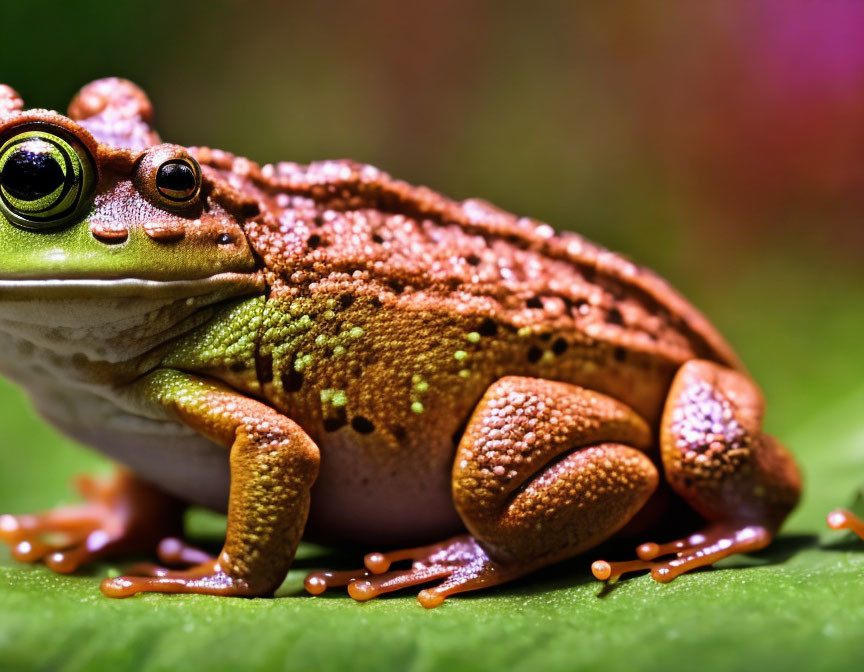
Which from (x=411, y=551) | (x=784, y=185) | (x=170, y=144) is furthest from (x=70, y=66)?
(x=784, y=185)

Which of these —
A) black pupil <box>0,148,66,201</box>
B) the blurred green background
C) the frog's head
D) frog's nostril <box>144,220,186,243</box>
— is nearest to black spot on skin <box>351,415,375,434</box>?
the frog's head

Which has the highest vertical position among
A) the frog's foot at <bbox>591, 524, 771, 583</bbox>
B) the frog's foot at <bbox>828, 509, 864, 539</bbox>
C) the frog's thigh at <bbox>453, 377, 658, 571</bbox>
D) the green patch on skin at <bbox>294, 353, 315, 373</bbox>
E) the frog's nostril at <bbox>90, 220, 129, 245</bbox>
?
the frog's nostril at <bbox>90, 220, 129, 245</bbox>

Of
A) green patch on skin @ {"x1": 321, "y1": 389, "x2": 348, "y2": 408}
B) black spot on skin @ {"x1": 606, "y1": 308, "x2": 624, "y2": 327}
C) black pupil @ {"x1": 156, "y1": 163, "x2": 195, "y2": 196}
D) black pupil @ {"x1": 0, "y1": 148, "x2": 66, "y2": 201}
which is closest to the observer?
black pupil @ {"x1": 0, "y1": 148, "x2": 66, "y2": 201}

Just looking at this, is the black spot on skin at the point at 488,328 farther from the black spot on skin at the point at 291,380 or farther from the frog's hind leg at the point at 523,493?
the black spot on skin at the point at 291,380

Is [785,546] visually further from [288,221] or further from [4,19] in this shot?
[4,19]

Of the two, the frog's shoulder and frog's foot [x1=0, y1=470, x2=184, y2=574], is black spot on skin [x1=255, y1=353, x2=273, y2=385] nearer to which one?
the frog's shoulder

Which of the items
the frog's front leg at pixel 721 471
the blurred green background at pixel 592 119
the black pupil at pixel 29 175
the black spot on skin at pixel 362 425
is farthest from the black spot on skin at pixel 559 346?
the blurred green background at pixel 592 119
